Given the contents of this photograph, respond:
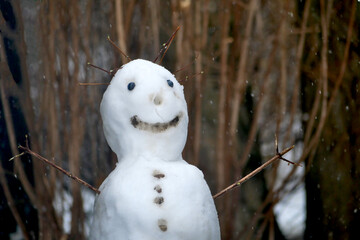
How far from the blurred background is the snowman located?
1.96 feet

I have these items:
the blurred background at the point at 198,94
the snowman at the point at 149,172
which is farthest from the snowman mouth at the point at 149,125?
the blurred background at the point at 198,94

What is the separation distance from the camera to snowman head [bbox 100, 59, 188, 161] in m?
0.94

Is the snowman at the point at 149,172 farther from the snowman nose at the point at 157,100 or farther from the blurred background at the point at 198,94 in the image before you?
the blurred background at the point at 198,94

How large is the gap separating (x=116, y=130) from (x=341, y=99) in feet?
3.93

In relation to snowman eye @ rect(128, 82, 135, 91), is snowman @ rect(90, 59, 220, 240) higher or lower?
lower

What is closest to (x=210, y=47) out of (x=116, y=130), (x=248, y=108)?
(x=248, y=108)

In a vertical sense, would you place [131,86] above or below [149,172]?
above

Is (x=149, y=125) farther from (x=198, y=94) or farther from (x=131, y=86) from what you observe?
(x=198, y=94)

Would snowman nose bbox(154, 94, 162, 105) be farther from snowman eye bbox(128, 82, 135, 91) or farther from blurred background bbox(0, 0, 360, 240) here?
blurred background bbox(0, 0, 360, 240)

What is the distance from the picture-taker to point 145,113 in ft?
3.08

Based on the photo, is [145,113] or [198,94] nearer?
[145,113]

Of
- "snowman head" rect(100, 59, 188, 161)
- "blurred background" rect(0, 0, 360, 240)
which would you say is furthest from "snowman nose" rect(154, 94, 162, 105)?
"blurred background" rect(0, 0, 360, 240)

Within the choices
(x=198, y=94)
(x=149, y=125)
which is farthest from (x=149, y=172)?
(x=198, y=94)

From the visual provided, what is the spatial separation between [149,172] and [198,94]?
0.84 metres
